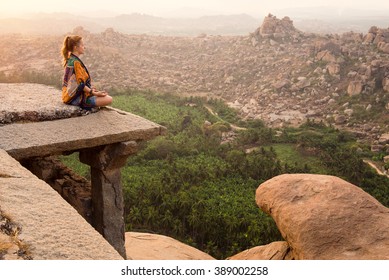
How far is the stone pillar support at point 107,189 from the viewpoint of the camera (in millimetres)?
4656

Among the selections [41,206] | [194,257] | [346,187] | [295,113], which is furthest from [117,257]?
[295,113]

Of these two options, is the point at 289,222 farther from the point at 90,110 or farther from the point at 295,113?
the point at 295,113

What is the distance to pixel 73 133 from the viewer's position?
404 centimetres

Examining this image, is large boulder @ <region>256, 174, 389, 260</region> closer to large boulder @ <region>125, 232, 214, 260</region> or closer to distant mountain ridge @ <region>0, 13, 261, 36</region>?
large boulder @ <region>125, 232, 214, 260</region>

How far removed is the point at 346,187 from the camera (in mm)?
Result: 6258

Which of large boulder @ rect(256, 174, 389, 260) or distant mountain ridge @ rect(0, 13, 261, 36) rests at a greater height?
distant mountain ridge @ rect(0, 13, 261, 36)

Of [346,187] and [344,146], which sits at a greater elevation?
[346,187]

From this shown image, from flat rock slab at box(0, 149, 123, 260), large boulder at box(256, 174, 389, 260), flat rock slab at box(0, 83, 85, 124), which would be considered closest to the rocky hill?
large boulder at box(256, 174, 389, 260)

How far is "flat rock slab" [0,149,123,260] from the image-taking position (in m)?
2.08

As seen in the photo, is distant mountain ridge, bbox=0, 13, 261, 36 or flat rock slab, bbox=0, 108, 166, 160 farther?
distant mountain ridge, bbox=0, 13, 261, 36

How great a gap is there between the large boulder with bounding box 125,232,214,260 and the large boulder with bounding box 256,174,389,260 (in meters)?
1.83

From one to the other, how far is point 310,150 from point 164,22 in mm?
100562

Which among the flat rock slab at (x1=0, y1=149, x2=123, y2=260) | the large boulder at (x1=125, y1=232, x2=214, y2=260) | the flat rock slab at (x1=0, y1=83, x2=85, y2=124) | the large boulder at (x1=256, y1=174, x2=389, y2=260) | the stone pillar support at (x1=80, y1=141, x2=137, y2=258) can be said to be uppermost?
the flat rock slab at (x1=0, y1=83, x2=85, y2=124)

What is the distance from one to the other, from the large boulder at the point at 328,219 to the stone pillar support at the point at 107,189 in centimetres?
218
